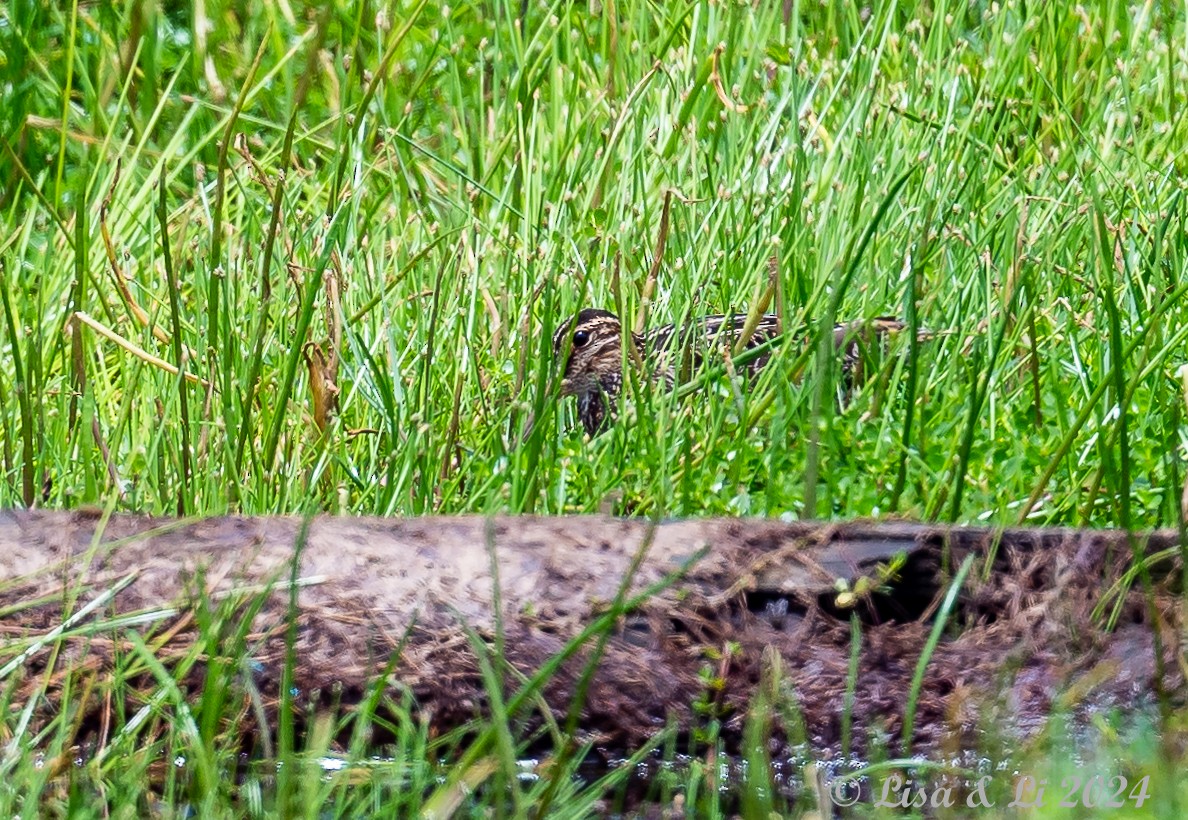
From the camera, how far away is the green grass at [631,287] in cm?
362

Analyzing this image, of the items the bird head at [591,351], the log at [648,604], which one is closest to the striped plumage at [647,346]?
the bird head at [591,351]

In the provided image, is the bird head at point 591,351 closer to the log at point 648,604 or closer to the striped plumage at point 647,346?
the striped plumage at point 647,346

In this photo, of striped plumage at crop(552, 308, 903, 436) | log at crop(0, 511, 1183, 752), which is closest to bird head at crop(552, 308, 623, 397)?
striped plumage at crop(552, 308, 903, 436)

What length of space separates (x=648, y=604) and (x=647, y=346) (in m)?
1.14

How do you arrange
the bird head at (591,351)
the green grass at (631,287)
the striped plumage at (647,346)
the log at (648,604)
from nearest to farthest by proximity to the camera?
the log at (648,604)
the green grass at (631,287)
the striped plumage at (647,346)
the bird head at (591,351)

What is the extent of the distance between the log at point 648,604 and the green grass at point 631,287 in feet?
0.60

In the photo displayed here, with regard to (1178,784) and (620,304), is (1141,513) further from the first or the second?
(1178,784)

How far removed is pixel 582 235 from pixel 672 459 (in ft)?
4.62

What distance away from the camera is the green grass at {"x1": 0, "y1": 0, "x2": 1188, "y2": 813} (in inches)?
A: 142

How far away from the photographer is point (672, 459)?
12.5ft

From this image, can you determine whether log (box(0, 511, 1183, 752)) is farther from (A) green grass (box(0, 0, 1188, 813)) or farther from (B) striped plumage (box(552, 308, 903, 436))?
(B) striped plumage (box(552, 308, 903, 436))

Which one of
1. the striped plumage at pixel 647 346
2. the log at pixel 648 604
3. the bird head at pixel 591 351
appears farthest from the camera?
the bird head at pixel 591 351

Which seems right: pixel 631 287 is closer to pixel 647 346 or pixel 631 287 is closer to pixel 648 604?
pixel 647 346

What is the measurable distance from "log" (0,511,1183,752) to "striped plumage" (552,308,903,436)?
962mm
